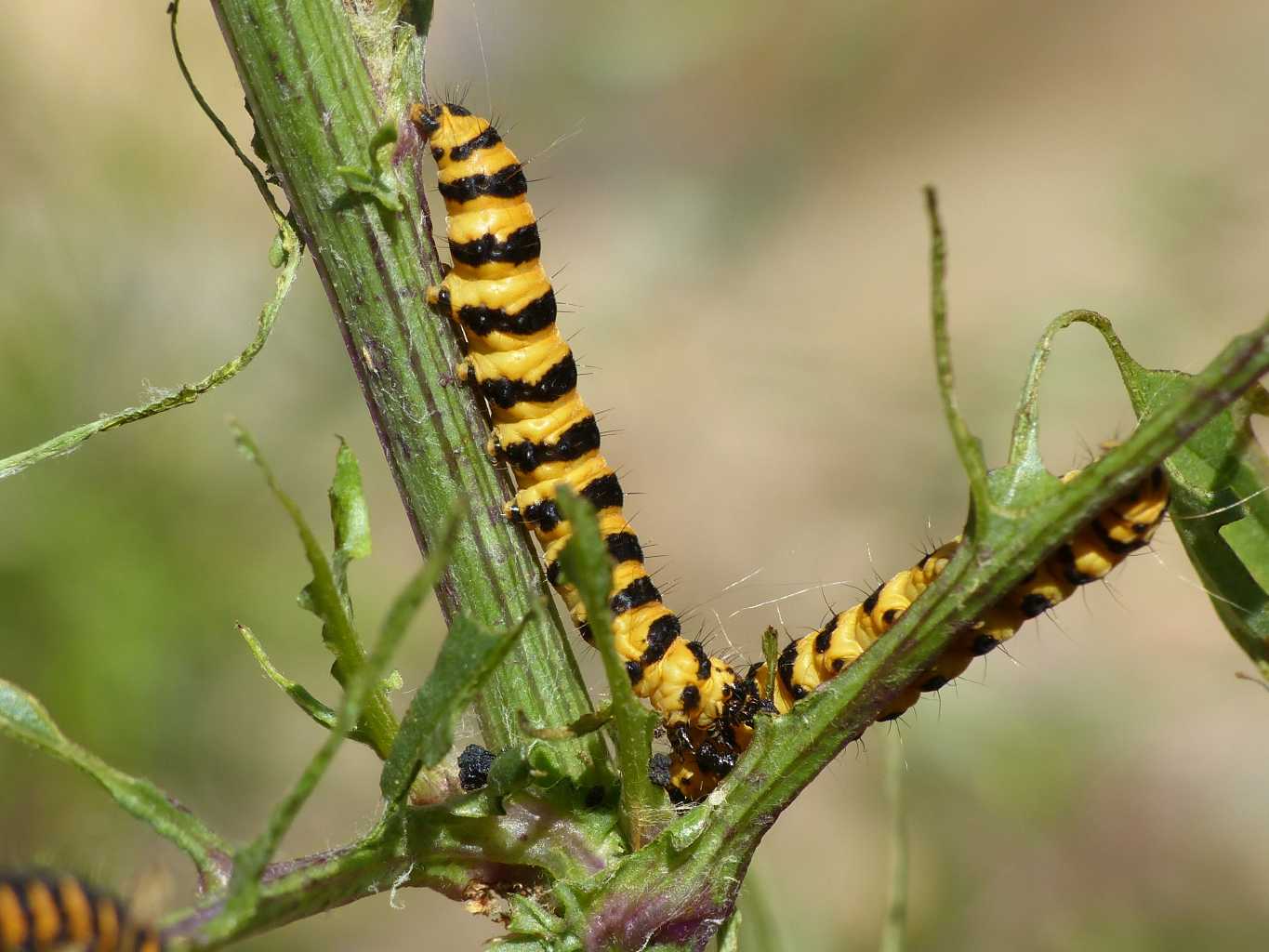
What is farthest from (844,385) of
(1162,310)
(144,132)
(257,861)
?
(257,861)

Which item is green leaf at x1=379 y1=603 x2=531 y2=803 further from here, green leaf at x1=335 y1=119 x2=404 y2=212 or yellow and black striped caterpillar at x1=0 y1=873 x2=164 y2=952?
green leaf at x1=335 y1=119 x2=404 y2=212

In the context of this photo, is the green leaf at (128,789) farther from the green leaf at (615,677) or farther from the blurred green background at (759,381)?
the green leaf at (615,677)

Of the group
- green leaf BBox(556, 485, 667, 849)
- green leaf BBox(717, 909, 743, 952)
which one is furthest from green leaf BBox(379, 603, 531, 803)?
green leaf BBox(717, 909, 743, 952)

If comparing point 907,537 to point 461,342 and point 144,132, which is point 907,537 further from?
point 461,342

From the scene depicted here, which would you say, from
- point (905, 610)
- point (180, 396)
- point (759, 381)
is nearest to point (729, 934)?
point (905, 610)

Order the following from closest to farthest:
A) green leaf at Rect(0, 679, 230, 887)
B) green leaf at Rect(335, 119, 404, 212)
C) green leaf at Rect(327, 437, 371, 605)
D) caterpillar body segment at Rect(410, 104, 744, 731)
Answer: green leaf at Rect(0, 679, 230, 887) < green leaf at Rect(327, 437, 371, 605) < green leaf at Rect(335, 119, 404, 212) < caterpillar body segment at Rect(410, 104, 744, 731)

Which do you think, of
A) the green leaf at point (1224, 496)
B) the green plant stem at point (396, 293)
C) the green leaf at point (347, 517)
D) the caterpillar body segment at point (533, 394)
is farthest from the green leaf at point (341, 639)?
the green leaf at point (1224, 496)
